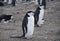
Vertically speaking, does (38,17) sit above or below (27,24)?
below

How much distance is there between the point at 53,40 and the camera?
662cm

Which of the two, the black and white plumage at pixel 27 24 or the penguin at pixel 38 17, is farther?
the penguin at pixel 38 17

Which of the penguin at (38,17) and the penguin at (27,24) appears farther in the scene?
the penguin at (38,17)

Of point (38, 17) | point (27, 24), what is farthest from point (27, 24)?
point (38, 17)

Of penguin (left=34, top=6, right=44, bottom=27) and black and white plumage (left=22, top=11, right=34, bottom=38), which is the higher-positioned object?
black and white plumage (left=22, top=11, right=34, bottom=38)

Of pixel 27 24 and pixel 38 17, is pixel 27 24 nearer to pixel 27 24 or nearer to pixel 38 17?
pixel 27 24

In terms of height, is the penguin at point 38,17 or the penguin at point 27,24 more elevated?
the penguin at point 27,24

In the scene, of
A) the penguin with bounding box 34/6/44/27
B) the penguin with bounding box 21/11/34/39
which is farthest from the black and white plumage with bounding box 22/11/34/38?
the penguin with bounding box 34/6/44/27

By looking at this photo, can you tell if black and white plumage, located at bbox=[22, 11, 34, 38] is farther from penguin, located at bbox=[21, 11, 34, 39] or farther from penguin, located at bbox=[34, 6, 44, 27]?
penguin, located at bbox=[34, 6, 44, 27]

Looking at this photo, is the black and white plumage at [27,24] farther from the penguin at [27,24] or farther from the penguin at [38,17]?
the penguin at [38,17]

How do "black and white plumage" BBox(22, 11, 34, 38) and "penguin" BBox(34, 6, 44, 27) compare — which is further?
"penguin" BBox(34, 6, 44, 27)

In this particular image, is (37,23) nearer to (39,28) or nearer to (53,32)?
(39,28)

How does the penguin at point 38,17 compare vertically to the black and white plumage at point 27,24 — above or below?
below

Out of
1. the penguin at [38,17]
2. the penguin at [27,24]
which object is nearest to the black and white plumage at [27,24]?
the penguin at [27,24]
